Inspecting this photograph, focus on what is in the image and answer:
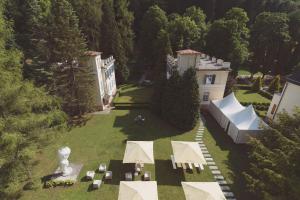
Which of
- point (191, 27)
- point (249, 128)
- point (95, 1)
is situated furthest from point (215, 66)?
point (95, 1)

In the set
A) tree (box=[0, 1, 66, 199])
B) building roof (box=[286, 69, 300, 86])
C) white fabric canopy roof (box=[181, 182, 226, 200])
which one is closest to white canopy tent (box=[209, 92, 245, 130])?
building roof (box=[286, 69, 300, 86])

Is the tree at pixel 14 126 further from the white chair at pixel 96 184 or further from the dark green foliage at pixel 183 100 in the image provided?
the dark green foliage at pixel 183 100

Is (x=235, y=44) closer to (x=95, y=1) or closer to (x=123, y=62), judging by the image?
(x=123, y=62)

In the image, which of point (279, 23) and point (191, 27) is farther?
point (279, 23)

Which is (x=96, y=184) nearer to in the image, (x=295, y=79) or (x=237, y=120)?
(x=237, y=120)

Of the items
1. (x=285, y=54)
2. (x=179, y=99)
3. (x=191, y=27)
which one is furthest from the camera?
(x=285, y=54)

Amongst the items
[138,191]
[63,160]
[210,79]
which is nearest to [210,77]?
[210,79]
